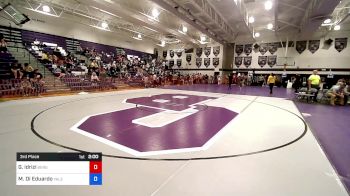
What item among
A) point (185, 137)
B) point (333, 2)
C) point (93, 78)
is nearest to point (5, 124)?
point (185, 137)

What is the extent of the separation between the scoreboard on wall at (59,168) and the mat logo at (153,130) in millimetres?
1046

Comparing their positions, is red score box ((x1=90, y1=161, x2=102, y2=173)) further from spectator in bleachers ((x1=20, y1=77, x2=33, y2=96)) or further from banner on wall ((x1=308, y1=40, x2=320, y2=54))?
banner on wall ((x1=308, y1=40, x2=320, y2=54))

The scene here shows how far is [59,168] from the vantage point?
1.86 metres

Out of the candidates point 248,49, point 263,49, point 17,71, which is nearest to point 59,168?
point 17,71

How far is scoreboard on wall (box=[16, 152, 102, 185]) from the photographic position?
1.85 m

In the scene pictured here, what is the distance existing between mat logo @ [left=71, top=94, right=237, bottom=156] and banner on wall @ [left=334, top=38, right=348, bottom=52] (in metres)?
19.8

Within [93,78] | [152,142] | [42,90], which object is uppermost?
[93,78]

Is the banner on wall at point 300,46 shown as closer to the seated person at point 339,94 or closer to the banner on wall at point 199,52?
the banner on wall at point 199,52

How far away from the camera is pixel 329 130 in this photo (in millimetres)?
4633

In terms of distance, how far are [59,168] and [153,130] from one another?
93.8 inches

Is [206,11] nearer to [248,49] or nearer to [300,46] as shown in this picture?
[248,49]

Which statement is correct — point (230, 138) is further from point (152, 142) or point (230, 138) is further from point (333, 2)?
point (333, 2)

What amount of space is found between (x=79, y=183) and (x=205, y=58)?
25530 millimetres

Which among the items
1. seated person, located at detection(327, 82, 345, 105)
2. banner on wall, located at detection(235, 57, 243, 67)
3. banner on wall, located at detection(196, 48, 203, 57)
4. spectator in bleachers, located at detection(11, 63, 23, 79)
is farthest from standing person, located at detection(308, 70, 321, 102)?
banner on wall, located at detection(196, 48, 203, 57)
